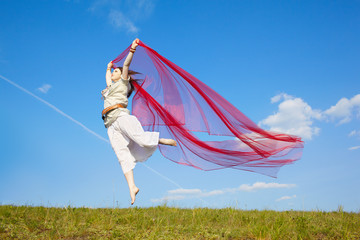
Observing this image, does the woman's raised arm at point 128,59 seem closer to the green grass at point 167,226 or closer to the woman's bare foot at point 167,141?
the woman's bare foot at point 167,141

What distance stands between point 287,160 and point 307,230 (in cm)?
194

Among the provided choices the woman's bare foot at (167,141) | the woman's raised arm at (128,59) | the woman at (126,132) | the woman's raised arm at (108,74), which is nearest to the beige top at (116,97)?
the woman at (126,132)

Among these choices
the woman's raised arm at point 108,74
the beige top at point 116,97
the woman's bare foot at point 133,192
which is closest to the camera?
the woman's bare foot at point 133,192

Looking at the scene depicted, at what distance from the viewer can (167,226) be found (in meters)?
5.57

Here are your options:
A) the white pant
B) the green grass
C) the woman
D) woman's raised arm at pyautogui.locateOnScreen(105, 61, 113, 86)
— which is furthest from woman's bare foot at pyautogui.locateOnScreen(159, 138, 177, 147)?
woman's raised arm at pyautogui.locateOnScreen(105, 61, 113, 86)

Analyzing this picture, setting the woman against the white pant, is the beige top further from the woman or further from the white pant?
Answer: the white pant

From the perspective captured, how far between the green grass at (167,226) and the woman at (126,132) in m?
1.02

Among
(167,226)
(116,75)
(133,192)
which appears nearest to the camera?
(167,226)

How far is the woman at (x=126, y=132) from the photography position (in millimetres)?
6980

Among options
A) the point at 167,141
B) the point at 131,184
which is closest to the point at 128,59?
the point at 167,141

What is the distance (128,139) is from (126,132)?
0.27 meters

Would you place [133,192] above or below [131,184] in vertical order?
below

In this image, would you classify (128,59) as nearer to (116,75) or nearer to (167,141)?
(116,75)

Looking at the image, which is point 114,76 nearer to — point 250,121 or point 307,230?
point 250,121
